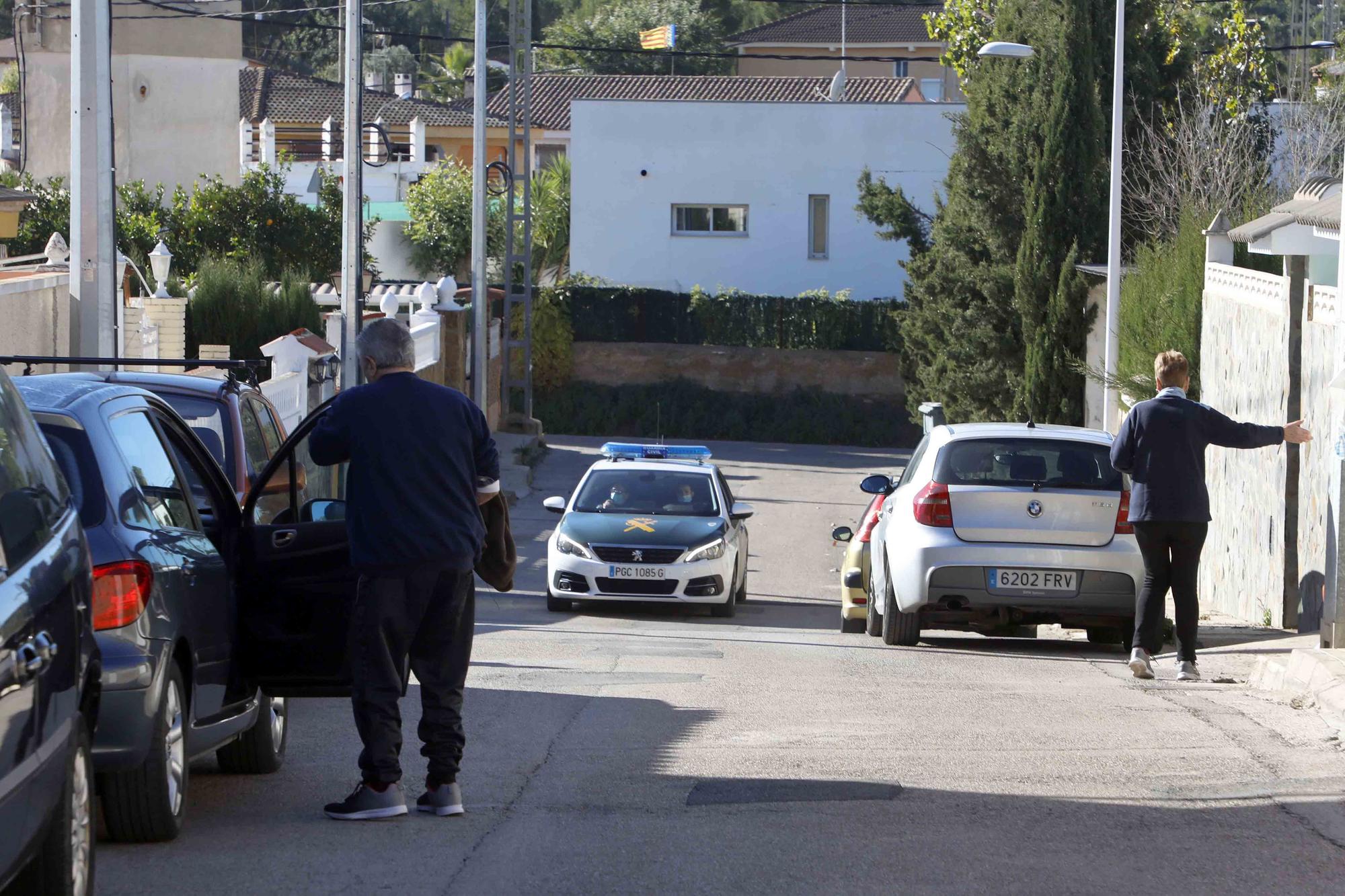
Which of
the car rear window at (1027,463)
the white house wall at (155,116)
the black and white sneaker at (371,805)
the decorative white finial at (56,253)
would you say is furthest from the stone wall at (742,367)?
the black and white sneaker at (371,805)

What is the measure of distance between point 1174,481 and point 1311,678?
1334mm

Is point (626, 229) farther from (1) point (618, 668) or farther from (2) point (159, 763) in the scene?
(2) point (159, 763)

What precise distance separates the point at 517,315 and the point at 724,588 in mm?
26644

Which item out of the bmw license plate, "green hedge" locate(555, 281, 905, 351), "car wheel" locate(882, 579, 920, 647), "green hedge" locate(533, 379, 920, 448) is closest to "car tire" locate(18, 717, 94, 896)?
the bmw license plate

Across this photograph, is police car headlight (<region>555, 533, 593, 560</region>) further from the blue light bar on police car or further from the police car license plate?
the blue light bar on police car

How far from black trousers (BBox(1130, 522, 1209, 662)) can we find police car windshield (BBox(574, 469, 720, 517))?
8.28 metres

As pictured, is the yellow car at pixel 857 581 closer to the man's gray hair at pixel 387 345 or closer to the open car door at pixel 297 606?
the open car door at pixel 297 606

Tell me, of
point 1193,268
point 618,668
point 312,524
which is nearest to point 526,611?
point 618,668

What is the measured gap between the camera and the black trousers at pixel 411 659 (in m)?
5.86

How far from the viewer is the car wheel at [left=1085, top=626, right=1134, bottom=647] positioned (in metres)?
12.4

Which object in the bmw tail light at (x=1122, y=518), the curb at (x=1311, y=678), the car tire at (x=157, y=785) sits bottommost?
the curb at (x=1311, y=678)

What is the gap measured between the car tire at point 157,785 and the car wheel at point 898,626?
23.1 ft

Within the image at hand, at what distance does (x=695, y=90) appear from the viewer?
5847 centimetres

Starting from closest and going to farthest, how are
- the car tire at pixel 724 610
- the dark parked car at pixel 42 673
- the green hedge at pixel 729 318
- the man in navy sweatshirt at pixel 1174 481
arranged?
the dark parked car at pixel 42 673, the man in navy sweatshirt at pixel 1174 481, the car tire at pixel 724 610, the green hedge at pixel 729 318
